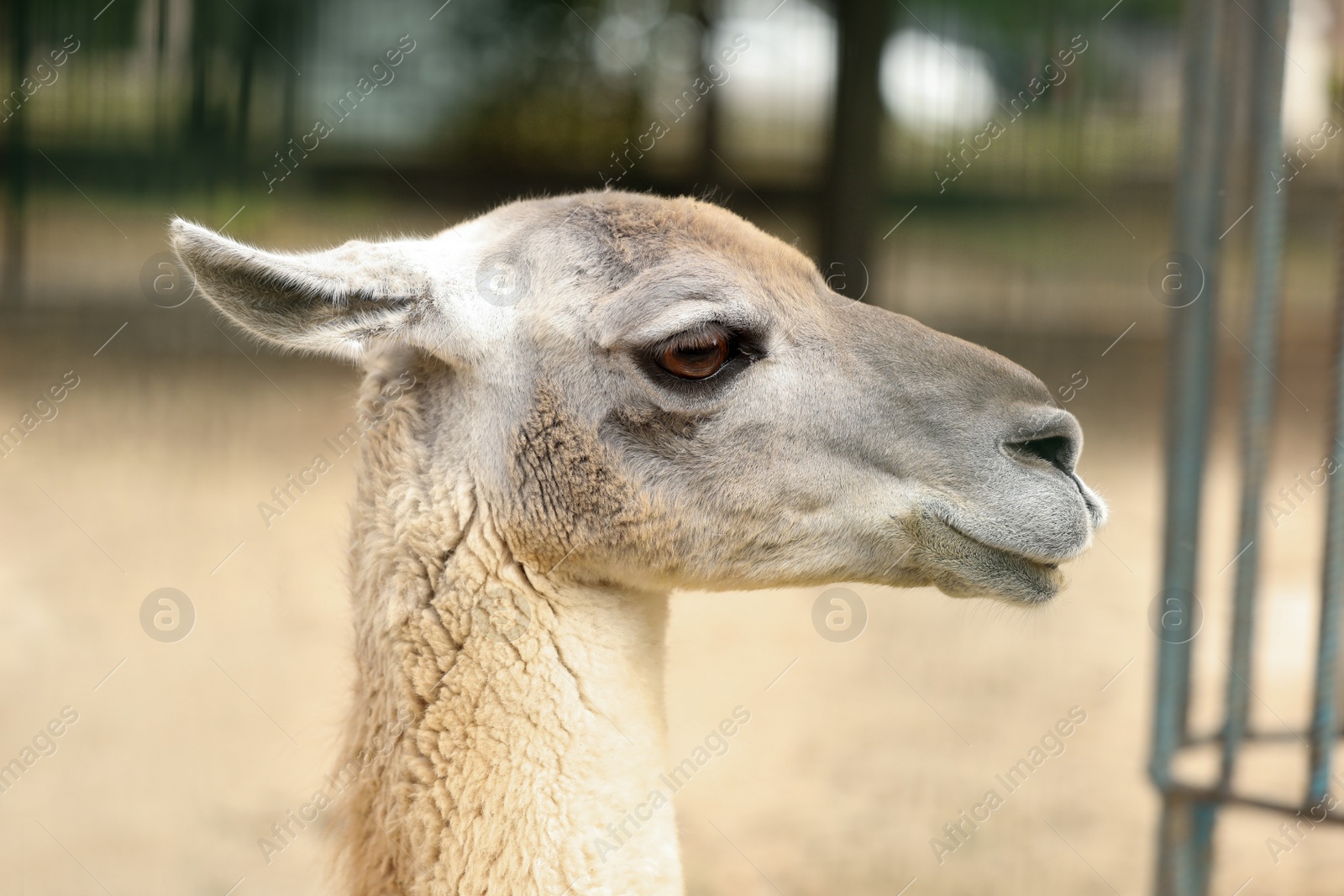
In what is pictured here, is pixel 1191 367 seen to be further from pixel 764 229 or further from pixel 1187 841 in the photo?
pixel 764 229

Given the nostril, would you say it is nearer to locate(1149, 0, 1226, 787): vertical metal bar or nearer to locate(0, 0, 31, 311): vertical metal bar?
locate(1149, 0, 1226, 787): vertical metal bar

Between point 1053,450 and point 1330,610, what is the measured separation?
5.41ft

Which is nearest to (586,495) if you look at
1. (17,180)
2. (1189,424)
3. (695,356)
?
(695,356)

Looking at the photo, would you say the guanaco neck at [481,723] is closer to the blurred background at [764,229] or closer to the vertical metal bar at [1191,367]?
the blurred background at [764,229]

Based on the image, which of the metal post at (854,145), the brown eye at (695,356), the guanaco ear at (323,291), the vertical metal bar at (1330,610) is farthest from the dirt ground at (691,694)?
the metal post at (854,145)

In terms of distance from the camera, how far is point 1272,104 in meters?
3.67

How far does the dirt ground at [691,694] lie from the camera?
5176 mm

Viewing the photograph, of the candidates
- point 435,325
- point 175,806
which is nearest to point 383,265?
point 435,325

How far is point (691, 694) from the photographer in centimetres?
654

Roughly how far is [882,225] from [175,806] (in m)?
9.90

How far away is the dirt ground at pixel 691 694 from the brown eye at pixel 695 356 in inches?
41.6

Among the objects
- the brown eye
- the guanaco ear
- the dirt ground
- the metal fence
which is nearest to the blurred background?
the dirt ground

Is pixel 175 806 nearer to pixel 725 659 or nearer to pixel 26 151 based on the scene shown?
pixel 725 659

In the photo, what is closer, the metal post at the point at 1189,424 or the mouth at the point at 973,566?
the mouth at the point at 973,566
